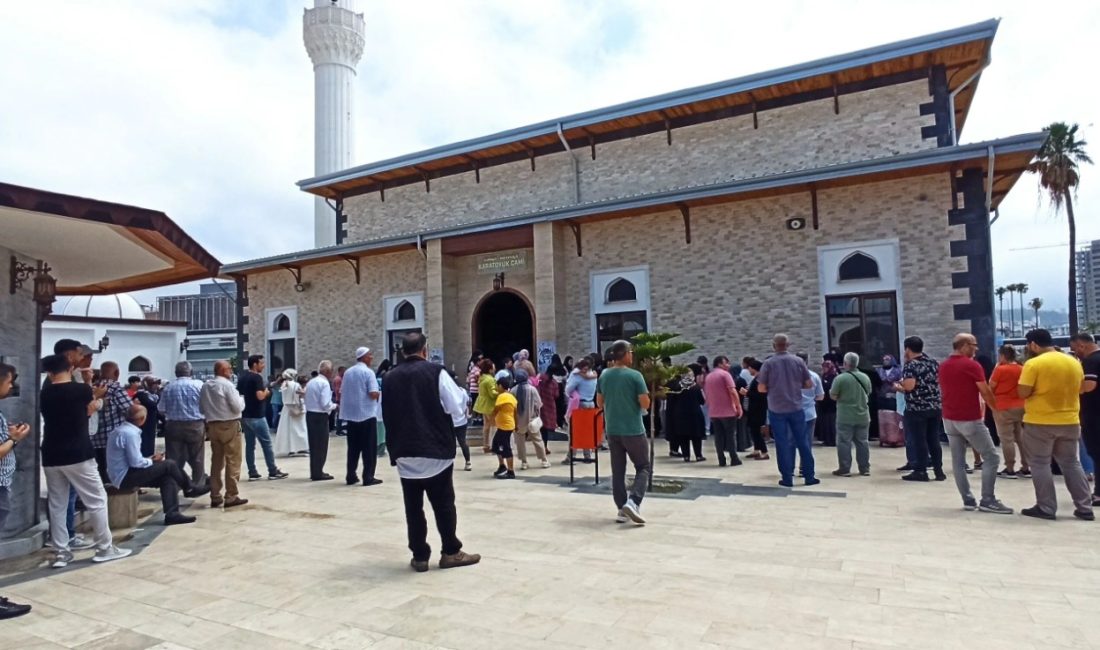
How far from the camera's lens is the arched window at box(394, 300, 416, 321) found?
16641 millimetres

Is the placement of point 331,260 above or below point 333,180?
below

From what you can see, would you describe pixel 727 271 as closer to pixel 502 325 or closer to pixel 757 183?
pixel 757 183

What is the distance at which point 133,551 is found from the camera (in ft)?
18.2

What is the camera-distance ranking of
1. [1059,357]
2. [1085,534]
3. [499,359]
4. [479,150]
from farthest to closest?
[499,359], [479,150], [1059,357], [1085,534]

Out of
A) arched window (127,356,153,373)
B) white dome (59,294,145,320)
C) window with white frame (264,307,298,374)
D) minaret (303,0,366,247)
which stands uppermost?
minaret (303,0,366,247)

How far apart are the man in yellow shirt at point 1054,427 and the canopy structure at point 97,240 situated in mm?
7947

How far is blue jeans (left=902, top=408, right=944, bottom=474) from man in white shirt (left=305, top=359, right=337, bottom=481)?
726 centimetres

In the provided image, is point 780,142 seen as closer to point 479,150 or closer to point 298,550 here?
point 479,150

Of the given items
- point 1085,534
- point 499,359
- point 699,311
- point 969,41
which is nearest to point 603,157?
point 699,311

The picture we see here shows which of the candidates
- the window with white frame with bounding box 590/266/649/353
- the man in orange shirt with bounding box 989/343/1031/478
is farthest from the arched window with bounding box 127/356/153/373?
the man in orange shirt with bounding box 989/343/1031/478

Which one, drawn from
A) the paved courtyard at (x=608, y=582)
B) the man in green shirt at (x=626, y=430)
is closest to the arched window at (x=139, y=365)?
the paved courtyard at (x=608, y=582)

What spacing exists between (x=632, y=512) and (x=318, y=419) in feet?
16.4

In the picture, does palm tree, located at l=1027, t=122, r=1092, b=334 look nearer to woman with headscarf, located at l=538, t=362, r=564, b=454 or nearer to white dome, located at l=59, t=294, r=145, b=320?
woman with headscarf, located at l=538, t=362, r=564, b=454

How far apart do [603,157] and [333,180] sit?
832 centimetres
